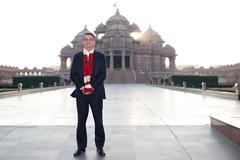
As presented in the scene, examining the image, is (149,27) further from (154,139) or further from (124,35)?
(154,139)

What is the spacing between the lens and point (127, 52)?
322 ft

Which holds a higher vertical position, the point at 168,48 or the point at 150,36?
the point at 150,36

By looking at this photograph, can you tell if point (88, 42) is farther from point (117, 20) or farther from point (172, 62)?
point (172, 62)

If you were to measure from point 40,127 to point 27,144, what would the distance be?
2484 millimetres

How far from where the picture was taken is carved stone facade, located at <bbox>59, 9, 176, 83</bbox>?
92.0 meters

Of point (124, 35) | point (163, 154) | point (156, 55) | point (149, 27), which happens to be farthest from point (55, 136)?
point (149, 27)

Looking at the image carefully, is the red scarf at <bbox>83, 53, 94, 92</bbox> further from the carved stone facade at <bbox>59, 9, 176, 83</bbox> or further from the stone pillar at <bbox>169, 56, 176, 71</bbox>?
the stone pillar at <bbox>169, 56, 176, 71</bbox>

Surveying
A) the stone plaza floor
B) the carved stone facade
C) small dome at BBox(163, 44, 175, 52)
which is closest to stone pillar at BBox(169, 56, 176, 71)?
the carved stone facade

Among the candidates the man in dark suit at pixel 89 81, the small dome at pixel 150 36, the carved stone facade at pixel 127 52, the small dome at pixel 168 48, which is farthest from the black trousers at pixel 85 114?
the small dome at pixel 168 48

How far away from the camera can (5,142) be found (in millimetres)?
7965

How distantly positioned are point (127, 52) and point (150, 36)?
65.3 ft

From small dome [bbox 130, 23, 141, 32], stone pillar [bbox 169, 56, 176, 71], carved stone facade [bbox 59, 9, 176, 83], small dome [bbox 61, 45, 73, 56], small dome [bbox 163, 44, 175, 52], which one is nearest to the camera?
carved stone facade [bbox 59, 9, 176, 83]

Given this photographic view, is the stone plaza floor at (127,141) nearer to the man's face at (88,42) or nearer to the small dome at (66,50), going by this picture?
the man's face at (88,42)

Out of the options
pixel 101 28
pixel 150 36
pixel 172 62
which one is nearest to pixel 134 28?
pixel 150 36
